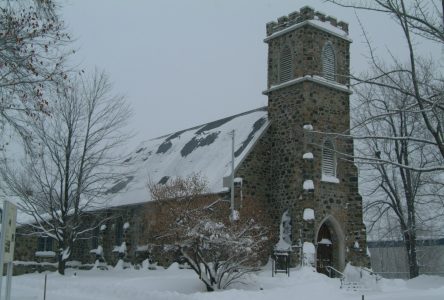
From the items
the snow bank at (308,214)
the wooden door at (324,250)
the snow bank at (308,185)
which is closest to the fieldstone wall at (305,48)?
the snow bank at (308,185)

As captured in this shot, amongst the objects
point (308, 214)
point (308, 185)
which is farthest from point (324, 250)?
point (308, 185)

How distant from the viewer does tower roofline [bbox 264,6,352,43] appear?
1117 inches

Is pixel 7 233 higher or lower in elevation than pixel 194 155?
lower

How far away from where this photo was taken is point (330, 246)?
90.7 ft

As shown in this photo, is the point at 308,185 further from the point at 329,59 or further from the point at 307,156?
the point at 329,59

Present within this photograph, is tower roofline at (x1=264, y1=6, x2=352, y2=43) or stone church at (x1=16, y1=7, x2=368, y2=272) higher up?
tower roofline at (x1=264, y1=6, x2=352, y2=43)

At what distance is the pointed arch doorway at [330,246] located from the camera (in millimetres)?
27172

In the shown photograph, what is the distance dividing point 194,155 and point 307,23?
10071 millimetres

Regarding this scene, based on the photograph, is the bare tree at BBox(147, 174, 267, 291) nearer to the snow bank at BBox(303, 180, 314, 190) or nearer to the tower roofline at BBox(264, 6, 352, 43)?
the snow bank at BBox(303, 180, 314, 190)

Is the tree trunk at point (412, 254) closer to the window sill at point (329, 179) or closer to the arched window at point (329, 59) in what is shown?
the window sill at point (329, 179)

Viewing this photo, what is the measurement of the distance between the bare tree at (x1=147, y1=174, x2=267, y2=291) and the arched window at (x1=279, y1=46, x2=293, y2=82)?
9746 millimetres

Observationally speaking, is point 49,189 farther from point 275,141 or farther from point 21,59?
point 21,59

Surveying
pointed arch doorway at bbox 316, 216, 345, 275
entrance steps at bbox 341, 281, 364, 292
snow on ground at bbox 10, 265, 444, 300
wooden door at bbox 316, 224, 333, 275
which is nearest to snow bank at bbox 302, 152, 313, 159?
pointed arch doorway at bbox 316, 216, 345, 275

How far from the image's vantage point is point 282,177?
2775 cm
